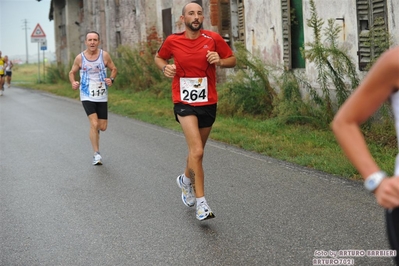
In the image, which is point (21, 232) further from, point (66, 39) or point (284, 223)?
point (66, 39)

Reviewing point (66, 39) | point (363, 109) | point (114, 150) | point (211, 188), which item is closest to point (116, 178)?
point (211, 188)

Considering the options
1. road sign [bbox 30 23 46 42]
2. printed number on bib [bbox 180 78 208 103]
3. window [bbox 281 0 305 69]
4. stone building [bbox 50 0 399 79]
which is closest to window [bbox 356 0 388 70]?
stone building [bbox 50 0 399 79]

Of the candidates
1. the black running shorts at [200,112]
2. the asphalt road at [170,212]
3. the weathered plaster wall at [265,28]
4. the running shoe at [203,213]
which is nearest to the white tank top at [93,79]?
the asphalt road at [170,212]

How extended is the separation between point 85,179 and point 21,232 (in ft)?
8.76

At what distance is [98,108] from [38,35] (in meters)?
30.2

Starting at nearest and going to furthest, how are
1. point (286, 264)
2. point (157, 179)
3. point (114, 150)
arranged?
point (286, 264) < point (157, 179) < point (114, 150)

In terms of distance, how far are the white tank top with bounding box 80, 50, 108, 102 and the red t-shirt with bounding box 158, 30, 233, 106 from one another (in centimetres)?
398

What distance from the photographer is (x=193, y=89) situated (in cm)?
649

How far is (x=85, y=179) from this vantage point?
9.04m

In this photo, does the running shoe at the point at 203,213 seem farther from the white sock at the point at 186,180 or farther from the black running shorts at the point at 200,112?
the black running shorts at the point at 200,112

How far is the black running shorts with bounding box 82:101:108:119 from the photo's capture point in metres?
10.5

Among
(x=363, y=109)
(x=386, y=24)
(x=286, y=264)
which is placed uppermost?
(x=386, y=24)

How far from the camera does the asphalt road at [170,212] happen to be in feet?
17.8

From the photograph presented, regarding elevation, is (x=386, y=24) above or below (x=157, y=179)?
above
